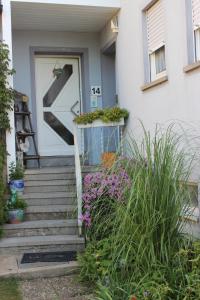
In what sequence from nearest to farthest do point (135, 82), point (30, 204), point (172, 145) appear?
point (172, 145), point (30, 204), point (135, 82)

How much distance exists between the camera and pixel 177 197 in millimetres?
4098

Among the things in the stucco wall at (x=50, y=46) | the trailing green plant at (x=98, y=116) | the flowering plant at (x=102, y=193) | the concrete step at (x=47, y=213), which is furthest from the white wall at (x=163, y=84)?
the concrete step at (x=47, y=213)

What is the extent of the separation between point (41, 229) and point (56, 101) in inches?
145

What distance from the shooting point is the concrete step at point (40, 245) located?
235 inches

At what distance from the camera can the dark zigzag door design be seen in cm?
935

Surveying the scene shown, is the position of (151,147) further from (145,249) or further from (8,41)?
(8,41)

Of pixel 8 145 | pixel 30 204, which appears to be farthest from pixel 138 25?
pixel 30 204

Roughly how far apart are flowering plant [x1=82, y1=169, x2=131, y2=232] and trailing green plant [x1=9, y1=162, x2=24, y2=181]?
153 cm

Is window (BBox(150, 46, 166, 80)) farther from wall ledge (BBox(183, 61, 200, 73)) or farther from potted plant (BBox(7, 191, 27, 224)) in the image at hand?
potted plant (BBox(7, 191, 27, 224))

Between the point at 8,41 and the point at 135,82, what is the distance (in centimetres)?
215

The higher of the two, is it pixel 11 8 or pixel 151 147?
pixel 11 8

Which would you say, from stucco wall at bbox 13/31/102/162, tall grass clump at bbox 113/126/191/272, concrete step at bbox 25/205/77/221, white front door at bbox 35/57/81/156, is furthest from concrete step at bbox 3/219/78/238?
white front door at bbox 35/57/81/156

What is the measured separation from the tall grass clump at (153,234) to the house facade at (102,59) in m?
1.41

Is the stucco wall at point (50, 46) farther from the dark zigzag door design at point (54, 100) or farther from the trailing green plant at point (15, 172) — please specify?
the trailing green plant at point (15, 172)
